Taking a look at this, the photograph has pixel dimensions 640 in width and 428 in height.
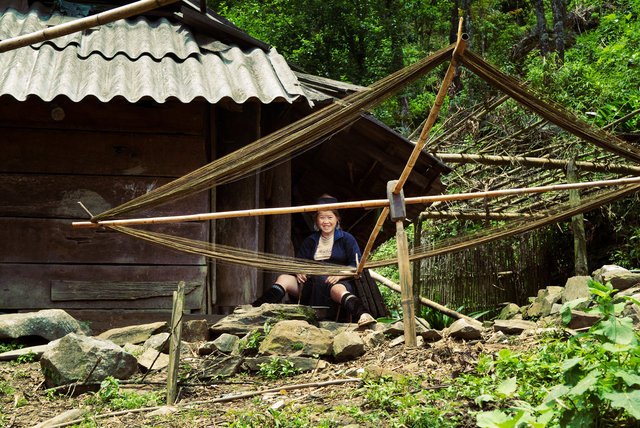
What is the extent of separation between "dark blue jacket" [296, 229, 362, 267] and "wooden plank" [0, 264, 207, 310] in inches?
43.1

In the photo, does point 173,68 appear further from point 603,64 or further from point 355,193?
Answer: point 603,64

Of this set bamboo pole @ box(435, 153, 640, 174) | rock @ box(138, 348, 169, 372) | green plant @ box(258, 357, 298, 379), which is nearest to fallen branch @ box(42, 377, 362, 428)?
green plant @ box(258, 357, 298, 379)

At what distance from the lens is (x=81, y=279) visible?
5164 millimetres

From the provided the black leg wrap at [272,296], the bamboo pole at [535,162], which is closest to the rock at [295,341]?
the black leg wrap at [272,296]

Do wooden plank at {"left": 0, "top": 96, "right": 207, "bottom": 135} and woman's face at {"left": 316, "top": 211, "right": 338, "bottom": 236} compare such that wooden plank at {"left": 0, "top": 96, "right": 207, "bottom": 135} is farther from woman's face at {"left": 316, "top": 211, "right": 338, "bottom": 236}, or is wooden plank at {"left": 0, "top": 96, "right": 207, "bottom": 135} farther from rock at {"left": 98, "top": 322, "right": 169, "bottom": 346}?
rock at {"left": 98, "top": 322, "right": 169, "bottom": 346}

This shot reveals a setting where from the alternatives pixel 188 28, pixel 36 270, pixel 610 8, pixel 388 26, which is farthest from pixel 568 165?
pixel 610 8

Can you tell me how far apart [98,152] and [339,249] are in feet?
7.48

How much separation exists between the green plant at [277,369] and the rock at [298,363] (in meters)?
0.03

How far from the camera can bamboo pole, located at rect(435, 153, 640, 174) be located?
698 centimetres

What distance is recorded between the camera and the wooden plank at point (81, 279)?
507 cm

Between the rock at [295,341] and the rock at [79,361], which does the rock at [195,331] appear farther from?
the rock at [79,361]

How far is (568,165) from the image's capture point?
7.02 metres

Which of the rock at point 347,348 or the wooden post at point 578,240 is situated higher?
the wooden post at point 578,240

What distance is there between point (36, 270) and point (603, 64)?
9180 millimetres
